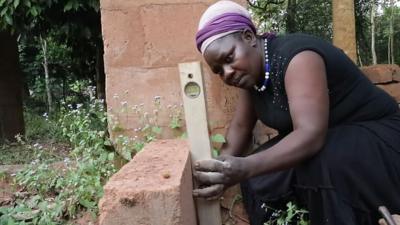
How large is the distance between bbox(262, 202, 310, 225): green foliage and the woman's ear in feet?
2.32

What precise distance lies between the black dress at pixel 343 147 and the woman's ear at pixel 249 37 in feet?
0.29

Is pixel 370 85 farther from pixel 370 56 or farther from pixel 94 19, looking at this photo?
pixel 370 56

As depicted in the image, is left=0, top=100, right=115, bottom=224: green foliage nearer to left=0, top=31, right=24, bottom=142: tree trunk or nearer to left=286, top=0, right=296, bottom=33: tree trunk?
left=0, top=31, right=24, bottom=142: tree trunk

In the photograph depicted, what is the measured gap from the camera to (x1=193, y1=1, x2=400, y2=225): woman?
71.6 inches

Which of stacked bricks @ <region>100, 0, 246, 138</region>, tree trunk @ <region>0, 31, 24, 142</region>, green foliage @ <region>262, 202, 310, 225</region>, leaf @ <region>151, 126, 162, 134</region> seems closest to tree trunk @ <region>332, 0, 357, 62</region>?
stacked bricks @ <region>100, 0, 246, 138</region>

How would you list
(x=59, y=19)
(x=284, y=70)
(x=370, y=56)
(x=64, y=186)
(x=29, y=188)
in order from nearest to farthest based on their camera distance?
(x=284, y=70) < (x=64, y=186) < (x=29, y=188) < (x=59, y=19) < (x=370, y=56)

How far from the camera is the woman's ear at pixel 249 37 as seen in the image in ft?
6.61

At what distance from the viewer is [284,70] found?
196cm

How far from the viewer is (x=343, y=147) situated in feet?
6.46

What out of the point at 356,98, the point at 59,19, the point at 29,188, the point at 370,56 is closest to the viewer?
the point at 356,98

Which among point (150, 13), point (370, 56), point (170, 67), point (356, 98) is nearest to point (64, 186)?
point (170, 67)

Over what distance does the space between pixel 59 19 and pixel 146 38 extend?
3196 mm

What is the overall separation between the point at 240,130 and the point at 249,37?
62cm

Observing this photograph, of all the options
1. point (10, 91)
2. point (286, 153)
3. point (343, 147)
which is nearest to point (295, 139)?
point (286, 153)
